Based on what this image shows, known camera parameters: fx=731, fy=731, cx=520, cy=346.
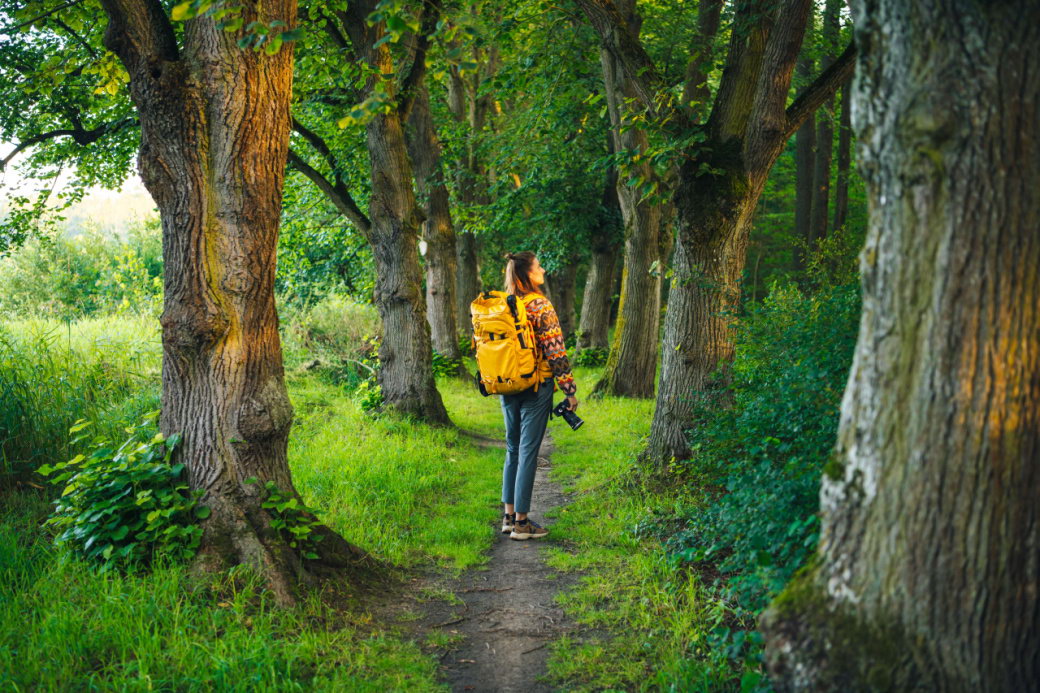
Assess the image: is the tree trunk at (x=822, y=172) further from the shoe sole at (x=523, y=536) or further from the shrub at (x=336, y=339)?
the shoe sole at (x=523, y=536)

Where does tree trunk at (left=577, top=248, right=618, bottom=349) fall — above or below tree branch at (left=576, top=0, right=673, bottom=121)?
below

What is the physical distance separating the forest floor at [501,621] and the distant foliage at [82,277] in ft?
27.5

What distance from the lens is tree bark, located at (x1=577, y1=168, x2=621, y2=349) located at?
60.3 feet

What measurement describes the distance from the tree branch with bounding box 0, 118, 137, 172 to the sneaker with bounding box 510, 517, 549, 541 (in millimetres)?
5230

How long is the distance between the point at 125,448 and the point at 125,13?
8.94 ft

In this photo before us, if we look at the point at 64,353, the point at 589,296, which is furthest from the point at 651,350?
the point at 64,353

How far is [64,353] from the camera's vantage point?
8.48m

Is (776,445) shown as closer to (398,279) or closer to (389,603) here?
(389,603)

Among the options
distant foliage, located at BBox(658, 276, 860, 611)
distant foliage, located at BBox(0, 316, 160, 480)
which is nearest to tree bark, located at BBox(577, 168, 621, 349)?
distant foliage, located at BBox(0, 316, 160, 480)

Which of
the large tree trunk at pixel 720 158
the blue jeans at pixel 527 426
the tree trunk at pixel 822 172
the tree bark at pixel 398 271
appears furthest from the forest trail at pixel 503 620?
Result: the tree trunk at pixel 822 172

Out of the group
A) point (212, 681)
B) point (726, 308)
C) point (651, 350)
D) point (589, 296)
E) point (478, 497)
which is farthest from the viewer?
point (589, 296)

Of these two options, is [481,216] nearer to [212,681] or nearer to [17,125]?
[17,125]

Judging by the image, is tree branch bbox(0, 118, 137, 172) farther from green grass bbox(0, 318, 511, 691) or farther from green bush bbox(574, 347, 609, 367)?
green bush bbox(574, 347, 609, 367)

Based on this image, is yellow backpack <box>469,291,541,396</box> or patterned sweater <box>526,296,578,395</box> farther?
patterned sweater <box>526,296,578,395</box>
